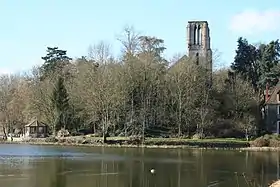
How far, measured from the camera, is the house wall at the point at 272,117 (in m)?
74.1

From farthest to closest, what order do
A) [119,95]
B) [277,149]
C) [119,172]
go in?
[119,95] → [277,149] → [119,172]

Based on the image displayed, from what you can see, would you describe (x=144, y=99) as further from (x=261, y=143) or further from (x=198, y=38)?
(x=198, y=38)

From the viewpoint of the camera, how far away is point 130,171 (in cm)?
3656

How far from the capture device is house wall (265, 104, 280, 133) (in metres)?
74.1

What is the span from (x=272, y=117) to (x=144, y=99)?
18207 millimetres

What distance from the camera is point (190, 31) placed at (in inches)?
3782

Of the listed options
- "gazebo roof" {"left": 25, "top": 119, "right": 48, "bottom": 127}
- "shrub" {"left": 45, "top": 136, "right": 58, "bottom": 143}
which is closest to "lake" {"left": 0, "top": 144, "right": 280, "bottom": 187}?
"shrub" {"left": 45, "top": 136, "right": 58, "bottom": 143}

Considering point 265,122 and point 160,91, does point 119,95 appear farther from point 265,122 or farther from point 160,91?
point 265,122

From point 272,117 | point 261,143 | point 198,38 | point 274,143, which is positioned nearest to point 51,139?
point 261,143

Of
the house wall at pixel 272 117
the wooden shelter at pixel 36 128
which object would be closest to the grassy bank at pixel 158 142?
the wooden shelter at pixel 36 128

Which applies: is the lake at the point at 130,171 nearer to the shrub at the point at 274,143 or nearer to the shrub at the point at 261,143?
the shrub at the point at 274,143

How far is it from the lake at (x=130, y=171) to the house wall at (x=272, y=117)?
25.0m

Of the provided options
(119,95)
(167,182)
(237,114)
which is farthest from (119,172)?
(237,114)

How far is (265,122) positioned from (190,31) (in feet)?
88.6
